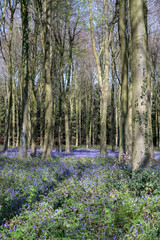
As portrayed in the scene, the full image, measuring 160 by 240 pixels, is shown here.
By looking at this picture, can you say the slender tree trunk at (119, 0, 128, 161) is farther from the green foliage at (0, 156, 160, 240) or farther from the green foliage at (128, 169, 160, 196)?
the green foliage at (128, 169, 160, 196)

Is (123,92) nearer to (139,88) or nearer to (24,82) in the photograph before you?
(139,88)

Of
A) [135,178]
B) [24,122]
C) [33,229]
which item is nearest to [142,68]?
[135,178]

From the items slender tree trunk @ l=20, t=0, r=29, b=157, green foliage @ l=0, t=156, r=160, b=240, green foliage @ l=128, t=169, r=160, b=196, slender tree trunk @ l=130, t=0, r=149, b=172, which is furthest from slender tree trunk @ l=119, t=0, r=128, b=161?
slender tree trunk @ l=20, t=0, r=29, b=157

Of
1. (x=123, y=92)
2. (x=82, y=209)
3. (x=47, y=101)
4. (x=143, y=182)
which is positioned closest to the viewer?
(x=82, y=209)

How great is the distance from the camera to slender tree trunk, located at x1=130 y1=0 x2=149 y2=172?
6.15m

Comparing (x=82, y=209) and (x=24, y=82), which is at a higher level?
(x=24, y=82)

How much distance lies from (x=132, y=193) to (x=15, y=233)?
2.95 metres

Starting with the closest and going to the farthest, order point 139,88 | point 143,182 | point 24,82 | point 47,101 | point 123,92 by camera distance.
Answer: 1. point 143,182
2. point 139,88
3. point 123,92
4. point 24,82
5. point 47,101

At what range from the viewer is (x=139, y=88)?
635 cm

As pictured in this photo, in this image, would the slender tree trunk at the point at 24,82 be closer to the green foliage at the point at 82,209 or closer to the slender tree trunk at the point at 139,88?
the green foliage at the point at 82,209

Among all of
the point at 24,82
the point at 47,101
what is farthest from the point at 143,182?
the point at 24,82

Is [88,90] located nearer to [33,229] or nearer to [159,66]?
[159,66]

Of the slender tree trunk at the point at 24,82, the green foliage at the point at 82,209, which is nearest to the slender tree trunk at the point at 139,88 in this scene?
the green foliage at the point at 82,209

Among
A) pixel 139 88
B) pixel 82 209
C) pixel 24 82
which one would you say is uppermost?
pixel 24 82
